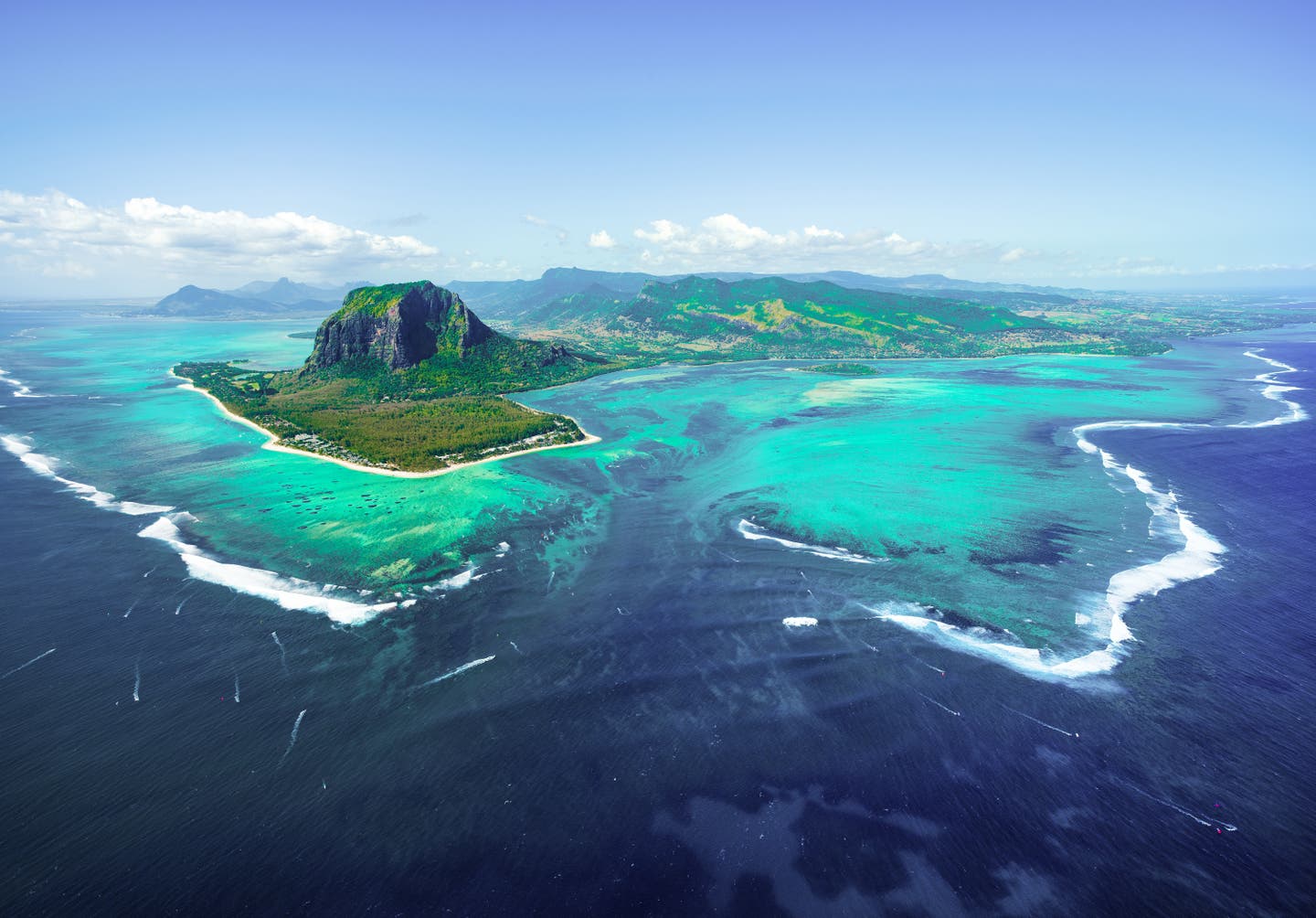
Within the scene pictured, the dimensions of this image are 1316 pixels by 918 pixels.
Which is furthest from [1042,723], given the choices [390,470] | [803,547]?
[390,470]

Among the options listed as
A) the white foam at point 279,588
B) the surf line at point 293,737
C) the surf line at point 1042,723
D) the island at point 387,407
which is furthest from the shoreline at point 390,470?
the surf line at point 1042,723

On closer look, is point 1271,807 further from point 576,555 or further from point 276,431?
point 276,431

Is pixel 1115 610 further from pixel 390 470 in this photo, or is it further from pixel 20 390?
pixel 20 390

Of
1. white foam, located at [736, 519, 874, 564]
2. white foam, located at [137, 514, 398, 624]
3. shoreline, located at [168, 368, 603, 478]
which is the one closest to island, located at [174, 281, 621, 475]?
shoreline, located at [168, 368, 603, 478]

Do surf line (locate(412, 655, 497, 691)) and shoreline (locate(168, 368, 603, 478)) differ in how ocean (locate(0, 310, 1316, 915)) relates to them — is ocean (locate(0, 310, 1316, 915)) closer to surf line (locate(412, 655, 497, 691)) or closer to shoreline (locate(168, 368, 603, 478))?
surf line (locate(412, 655, 497, 691))

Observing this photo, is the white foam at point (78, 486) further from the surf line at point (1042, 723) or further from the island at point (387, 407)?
the surf line at point (1042, 723)

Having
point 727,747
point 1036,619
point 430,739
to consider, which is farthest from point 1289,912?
point 430,739
